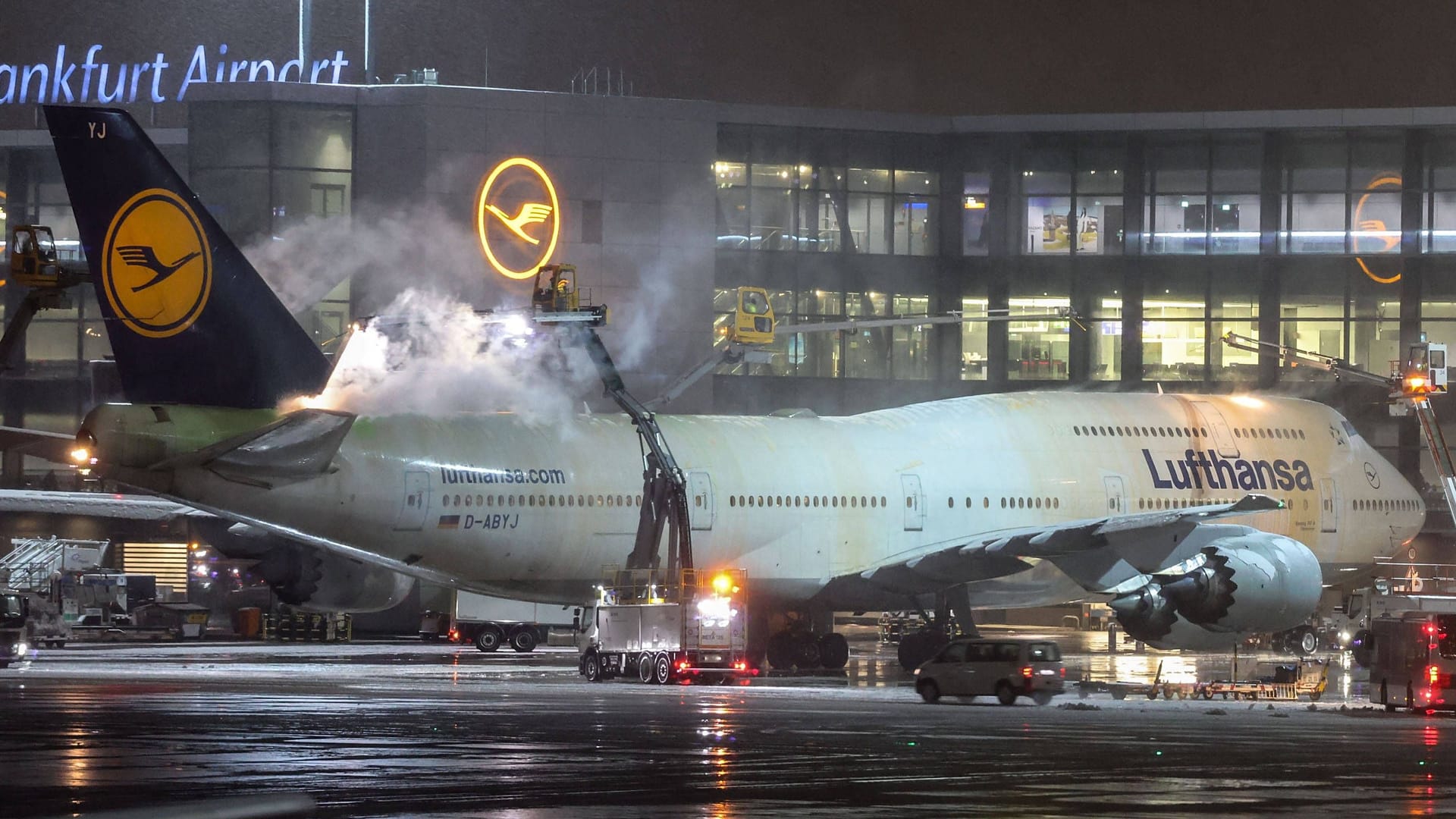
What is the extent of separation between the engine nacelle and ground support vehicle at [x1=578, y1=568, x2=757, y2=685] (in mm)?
4717

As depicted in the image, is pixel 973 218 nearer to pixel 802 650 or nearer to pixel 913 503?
pixel 913 503

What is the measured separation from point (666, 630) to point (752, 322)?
37.2 ft

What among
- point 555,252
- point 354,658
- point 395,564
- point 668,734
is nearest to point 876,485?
point 395,564

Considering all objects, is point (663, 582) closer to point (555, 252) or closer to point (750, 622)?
point (750, 622)

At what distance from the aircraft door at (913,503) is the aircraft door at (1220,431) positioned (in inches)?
313

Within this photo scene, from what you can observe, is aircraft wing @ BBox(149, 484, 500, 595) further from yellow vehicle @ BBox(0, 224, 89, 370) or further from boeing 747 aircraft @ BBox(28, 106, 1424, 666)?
yellow vehicle @ BBox(0, 224, 89, 370)

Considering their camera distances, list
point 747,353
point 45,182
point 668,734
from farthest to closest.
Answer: point 45,182
point 747,353
point 668,734

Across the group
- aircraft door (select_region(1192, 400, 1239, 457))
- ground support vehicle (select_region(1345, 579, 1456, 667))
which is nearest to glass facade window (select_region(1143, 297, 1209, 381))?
ground support vehicle (select_region(1345, 579, 1456, 667))

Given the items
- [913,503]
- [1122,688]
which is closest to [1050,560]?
[913,503]

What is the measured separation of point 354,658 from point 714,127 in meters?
29.1

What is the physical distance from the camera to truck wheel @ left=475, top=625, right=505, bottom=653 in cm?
5297

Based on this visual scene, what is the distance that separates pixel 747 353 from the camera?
1774 inches

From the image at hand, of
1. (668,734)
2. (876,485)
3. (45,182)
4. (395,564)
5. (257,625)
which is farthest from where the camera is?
(45,182)

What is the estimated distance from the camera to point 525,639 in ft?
175
